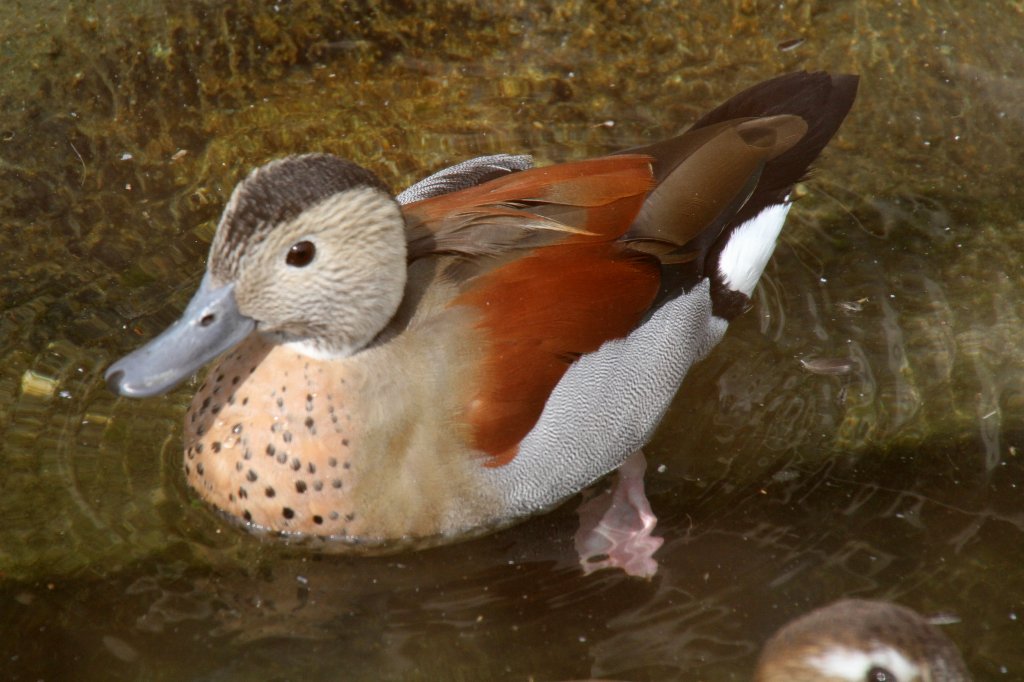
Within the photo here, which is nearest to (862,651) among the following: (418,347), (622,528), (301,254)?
(622,528)

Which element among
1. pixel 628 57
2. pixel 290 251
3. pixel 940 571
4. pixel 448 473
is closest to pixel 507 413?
pixel 448 473

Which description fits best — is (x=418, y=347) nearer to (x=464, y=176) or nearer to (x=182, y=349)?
(x=182, y=349)

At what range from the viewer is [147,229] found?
4.87m

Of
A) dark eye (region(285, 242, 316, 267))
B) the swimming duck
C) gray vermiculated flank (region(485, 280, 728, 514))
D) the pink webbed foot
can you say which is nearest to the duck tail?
gray vermiculated flank (region(485, 280, 728, 514))

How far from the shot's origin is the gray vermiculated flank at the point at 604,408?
3.81 metres

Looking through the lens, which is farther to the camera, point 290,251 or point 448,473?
point 448,473

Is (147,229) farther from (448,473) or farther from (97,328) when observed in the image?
(448,473)

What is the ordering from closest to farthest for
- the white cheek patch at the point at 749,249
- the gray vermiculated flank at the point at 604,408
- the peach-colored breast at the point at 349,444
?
the peach-colored breast at the point at 349,444 < the gray vermiculated flank at the point at 604,408 < the white cheek patch at the point at 749,249

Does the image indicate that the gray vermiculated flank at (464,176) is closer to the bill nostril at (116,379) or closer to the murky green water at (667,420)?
the murky green water at (667,420)

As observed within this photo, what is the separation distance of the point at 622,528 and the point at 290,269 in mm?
1472

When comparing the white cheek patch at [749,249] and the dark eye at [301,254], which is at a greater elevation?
the dark eye at [301,254]

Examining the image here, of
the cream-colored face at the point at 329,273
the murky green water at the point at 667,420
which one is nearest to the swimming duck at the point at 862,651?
the murky green water at the point at 667,420

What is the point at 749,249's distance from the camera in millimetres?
4348

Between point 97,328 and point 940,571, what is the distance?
3.13 metres
